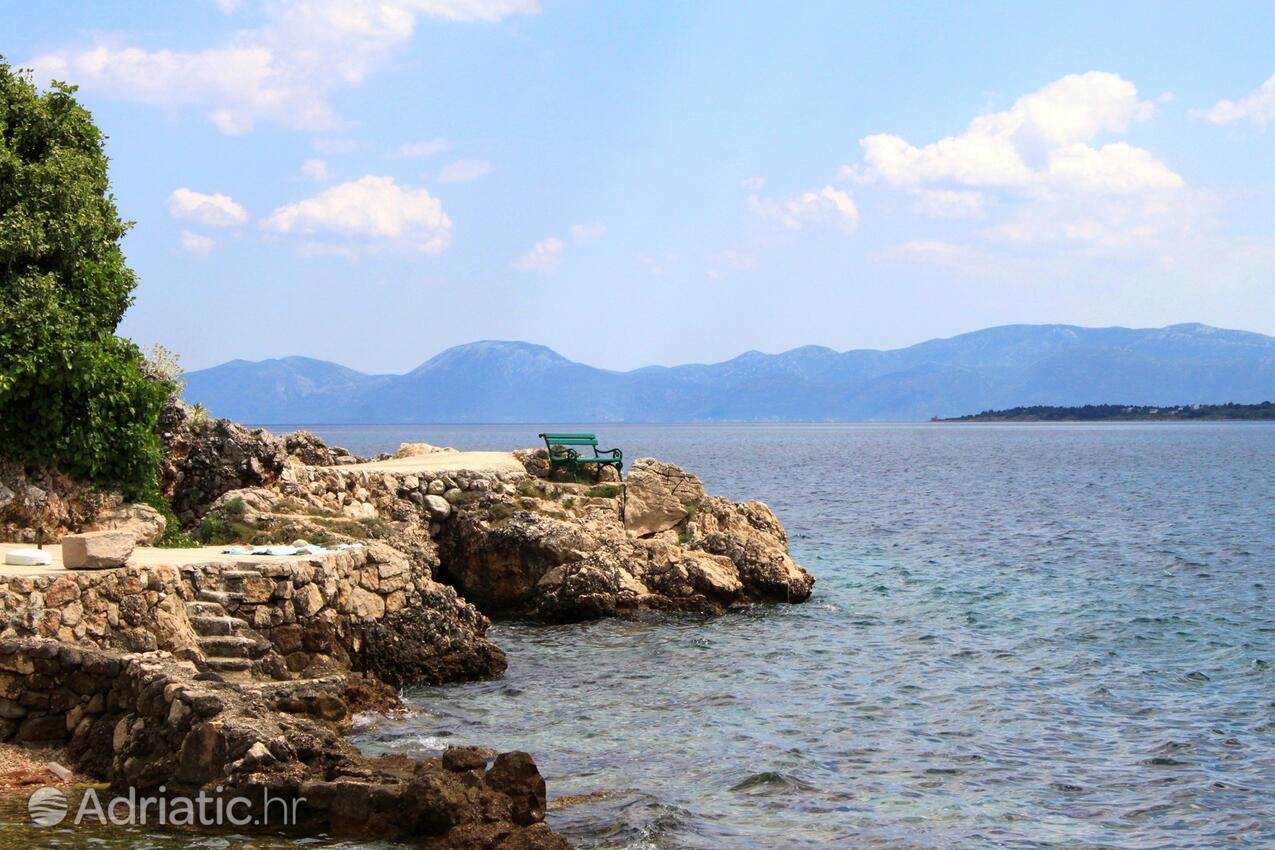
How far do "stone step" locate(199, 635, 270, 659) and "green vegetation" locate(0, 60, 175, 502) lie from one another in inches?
228

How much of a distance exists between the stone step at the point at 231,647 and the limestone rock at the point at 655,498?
11824 millimetres

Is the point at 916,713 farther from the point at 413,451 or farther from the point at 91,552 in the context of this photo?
the point at 413,451

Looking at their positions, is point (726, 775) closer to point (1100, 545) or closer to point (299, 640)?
point (299, 640)

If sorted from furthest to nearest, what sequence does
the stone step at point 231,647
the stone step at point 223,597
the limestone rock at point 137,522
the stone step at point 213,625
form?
the limestone rock at point 137,522, the stone step at point 223,597, the stone step at point 213,625, the stone step at point 231,647

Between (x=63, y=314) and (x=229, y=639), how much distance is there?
23.1 ft

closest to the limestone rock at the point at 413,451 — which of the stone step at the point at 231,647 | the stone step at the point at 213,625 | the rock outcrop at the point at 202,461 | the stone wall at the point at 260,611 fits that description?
the rock outcrop at the point at 202,461

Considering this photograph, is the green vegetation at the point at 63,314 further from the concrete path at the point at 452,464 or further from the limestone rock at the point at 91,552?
the concrete path at the point at 452,464

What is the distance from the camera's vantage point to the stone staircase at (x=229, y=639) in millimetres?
14492

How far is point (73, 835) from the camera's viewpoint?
10461mm

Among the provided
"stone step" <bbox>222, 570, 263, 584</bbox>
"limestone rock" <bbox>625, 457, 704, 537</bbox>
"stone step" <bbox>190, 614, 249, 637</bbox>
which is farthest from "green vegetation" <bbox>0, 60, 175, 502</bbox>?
"limestone rock" <bbox>625, 457, 704, 537</bbox>

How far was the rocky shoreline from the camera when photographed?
11164mm

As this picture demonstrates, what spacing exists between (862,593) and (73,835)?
20.2 m

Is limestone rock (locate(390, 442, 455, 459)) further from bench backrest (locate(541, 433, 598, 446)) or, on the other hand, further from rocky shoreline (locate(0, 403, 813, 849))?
bench backrest (locate(541, 433, 598, 446))

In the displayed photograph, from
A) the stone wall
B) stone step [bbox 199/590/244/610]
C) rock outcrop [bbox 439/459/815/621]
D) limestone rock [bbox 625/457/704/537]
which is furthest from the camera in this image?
limestone rock [bbox 625/457/704/537]
